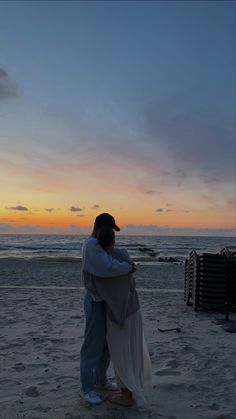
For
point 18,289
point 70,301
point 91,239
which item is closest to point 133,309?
point 91,239

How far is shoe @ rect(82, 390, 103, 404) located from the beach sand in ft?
0.19

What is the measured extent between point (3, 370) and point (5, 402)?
36.8 inches

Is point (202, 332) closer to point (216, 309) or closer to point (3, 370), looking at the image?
point (216, 309)

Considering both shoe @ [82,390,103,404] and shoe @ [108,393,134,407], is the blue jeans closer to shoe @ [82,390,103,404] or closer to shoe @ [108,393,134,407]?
shoe @ [82,390,103,404]

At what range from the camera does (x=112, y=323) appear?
3834 mm

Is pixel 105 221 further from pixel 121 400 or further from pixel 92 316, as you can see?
pixel 121 400

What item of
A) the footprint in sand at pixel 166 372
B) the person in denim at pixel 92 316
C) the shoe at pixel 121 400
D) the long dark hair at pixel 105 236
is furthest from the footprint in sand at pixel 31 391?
the long dark hair at pixel 105 236

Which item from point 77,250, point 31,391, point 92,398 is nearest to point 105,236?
point 92,398

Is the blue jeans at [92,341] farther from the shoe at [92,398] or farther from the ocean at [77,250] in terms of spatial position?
the ocean at [77,250]

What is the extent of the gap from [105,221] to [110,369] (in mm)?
2080

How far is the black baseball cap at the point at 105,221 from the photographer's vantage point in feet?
12.7

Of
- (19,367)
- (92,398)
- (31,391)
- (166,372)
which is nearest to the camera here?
(92,398)

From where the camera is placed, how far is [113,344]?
383cm

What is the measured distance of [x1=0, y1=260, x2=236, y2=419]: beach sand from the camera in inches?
145
